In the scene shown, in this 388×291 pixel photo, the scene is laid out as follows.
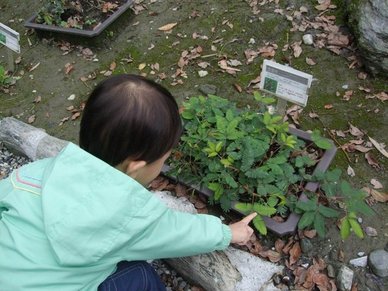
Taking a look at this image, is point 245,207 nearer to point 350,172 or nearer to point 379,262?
point 379,262

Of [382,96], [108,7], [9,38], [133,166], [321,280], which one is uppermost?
[133,166]

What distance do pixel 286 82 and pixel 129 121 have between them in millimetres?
1198

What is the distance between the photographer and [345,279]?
2.53 meters

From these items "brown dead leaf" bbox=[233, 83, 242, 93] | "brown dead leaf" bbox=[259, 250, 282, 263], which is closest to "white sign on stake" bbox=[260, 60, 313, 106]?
"brown dead leaf" bbox=[259, 250, 282, 263]

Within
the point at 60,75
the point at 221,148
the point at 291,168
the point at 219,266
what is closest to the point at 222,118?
the point at 221,148

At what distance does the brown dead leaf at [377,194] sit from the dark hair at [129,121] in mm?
1619

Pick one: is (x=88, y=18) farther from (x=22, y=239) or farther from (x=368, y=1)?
(x=22, y=239)

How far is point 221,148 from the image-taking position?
8.96 feet

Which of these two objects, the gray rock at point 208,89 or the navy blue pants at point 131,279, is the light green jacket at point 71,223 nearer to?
the navy blue pants at point 131,279

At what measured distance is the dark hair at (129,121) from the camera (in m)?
1.81

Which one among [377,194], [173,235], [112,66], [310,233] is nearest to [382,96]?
[377,194]

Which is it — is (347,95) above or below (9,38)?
below

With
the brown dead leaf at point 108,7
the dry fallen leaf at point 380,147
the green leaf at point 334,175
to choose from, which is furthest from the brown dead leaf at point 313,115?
the brown dead leaf at point 108,7

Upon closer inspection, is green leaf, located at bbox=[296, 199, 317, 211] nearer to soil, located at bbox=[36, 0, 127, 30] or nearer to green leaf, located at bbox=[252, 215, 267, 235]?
green leaf, located at bbox=[252, 215, 267, 235]
